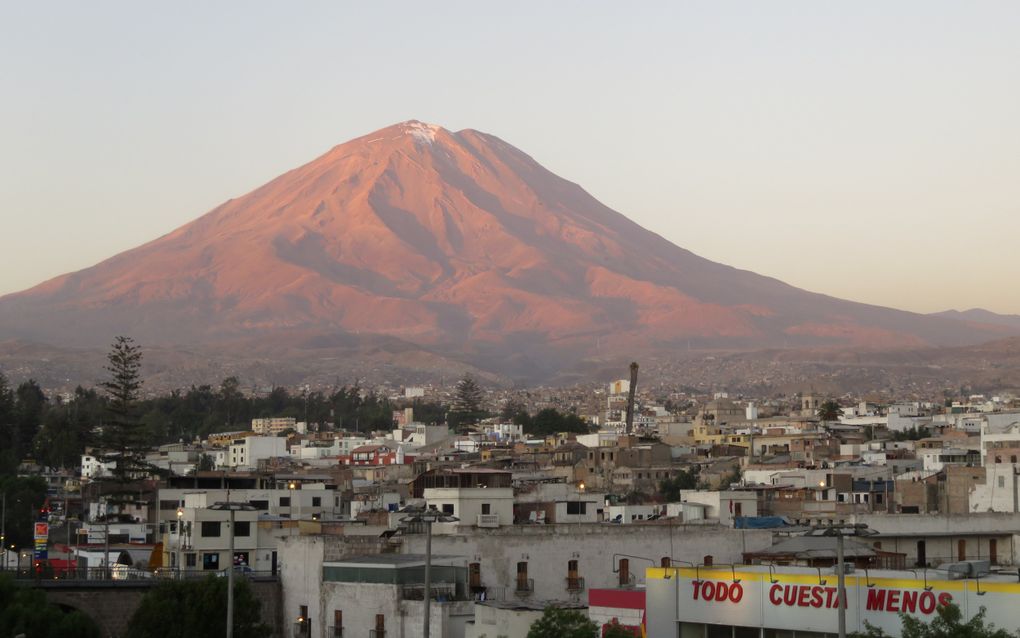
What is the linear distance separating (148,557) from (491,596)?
28143 mm

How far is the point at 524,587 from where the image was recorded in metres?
49.1

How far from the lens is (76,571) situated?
59656 mm

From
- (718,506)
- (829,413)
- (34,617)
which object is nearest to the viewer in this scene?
(34,617)

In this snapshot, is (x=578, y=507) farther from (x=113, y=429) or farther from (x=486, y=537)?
(x=113, y=429)

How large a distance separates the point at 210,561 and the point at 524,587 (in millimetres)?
20649

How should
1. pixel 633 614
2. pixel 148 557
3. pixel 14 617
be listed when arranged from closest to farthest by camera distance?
pixel 633 614 → pixel 14 617 → pixel 148 557

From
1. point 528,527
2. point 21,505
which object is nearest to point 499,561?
point 528,527

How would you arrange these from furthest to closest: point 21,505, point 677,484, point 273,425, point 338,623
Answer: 1. point 273,425
2. point 677,484
3. point 21,505
4. point 338,623

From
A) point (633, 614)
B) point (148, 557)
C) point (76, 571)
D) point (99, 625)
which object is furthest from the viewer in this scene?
point (148, 557)

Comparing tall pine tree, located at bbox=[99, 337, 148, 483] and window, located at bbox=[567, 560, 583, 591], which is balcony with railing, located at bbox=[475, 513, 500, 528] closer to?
window, located at bbox=[567, 560, 583, 591]

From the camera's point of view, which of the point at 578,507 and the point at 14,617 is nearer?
the point at 14,617

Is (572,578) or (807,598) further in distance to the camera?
(572,578)

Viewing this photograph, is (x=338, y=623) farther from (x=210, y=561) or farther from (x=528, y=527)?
(x=210, y=561)

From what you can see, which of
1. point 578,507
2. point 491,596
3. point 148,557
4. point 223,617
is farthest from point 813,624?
point 148,557
